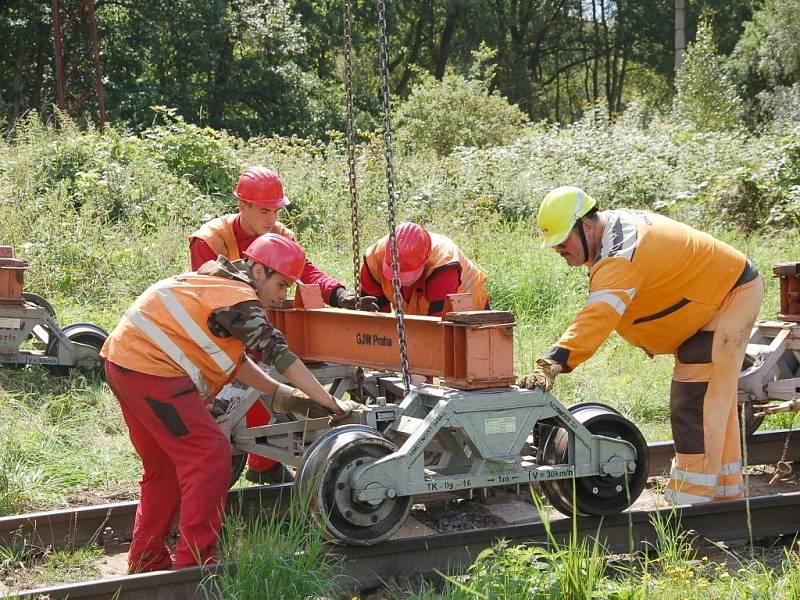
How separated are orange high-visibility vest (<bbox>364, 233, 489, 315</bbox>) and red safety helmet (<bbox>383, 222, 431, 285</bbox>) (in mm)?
122

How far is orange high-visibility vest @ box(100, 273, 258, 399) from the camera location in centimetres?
486

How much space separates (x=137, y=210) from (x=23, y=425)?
6183 mm

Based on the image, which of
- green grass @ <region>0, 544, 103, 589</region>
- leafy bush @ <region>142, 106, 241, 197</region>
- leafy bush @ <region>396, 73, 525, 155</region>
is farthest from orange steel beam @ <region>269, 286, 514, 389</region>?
leafy bush @ <region>396, 73, 525, 155</region>

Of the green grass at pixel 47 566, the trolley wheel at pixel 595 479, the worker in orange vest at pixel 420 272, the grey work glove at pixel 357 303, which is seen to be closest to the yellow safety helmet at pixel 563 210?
the trolley wheel at pixel 595 479

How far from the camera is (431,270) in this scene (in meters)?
6.77

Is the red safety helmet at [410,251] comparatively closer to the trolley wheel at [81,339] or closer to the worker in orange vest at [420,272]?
the worker in orange vest at [420,272]

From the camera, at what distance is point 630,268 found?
5.58 m

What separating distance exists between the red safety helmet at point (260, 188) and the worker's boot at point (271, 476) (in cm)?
180

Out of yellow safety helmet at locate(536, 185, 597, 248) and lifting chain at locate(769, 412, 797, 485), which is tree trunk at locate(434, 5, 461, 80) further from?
yellow safety helmet at locate(536, 185, 597, 248)

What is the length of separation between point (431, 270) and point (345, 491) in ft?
7.13

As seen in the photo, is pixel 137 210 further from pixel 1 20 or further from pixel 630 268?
pixel 1 20

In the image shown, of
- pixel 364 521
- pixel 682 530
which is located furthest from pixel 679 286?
pixel 364 521

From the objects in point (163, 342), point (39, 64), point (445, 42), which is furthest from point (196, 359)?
point (445, 42)

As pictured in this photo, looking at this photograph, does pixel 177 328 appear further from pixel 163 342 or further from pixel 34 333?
pixel 34 333
